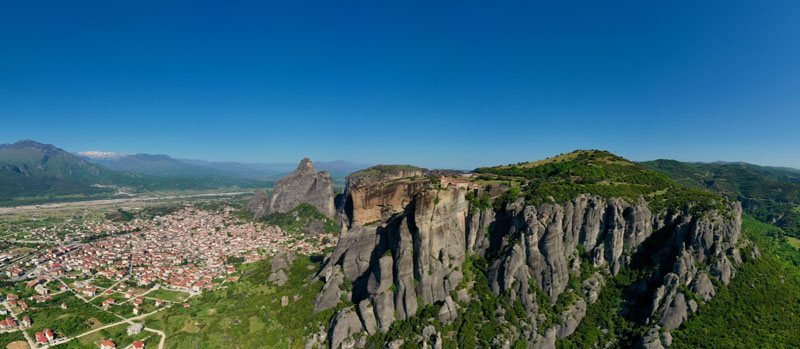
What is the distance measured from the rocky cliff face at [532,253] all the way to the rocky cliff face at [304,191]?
235 ft

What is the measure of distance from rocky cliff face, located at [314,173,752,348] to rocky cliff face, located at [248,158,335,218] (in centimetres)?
7154

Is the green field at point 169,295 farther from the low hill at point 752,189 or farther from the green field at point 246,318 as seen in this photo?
the low hill at point 752,189

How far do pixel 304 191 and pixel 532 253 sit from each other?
9494 centimetres

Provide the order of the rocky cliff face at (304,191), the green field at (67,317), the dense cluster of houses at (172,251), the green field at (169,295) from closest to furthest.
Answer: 1. the green field at (67,317)
2. the green field at (169,295)
3. the dense cluster of houses at (172,251)
4. the rocky cliff face at (304,191)

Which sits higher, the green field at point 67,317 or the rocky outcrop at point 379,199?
the rocky outcrop at point 379,199

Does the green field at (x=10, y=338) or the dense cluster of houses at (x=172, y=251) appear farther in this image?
the dense cluster of houses at (x=172, y=251)

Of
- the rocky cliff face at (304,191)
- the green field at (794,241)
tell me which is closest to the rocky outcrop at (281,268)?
the rocky cliff face at (304,191)

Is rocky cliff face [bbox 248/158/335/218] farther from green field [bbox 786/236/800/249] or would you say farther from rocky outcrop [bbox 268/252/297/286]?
green field [bbox 786/236/800/249]

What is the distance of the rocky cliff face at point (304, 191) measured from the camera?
11700 centimetres

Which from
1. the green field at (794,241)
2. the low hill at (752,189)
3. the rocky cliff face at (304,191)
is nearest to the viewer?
the green field at (794,241)

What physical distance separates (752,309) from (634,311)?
1146 cm

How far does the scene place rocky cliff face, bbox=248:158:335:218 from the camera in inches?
4606

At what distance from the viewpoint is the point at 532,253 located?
43.2 metres

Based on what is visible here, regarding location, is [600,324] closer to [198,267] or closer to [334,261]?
[334,261]
